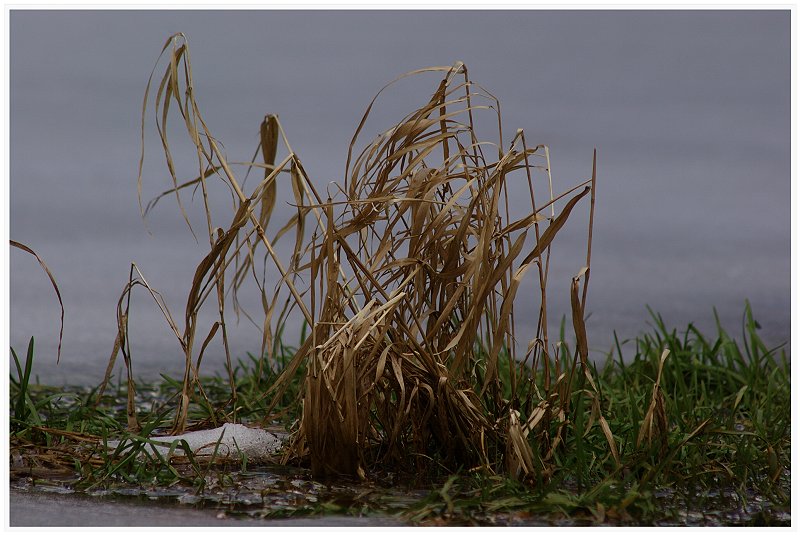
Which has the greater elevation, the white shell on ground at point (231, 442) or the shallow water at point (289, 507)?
the white shell on ground at point (231, 442)

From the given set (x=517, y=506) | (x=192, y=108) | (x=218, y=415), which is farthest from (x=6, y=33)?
(x=517, y=506)

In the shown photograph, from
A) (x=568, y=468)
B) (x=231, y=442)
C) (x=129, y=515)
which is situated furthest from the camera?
(x=231, y=442)

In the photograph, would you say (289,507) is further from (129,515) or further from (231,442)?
(231,442)

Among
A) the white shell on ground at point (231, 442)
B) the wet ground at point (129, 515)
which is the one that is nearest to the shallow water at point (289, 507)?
the wet ground at point (129, 515)

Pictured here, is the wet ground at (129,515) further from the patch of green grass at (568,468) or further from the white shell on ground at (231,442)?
the white shell on ground at (231,442)

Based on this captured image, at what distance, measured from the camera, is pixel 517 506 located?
8.32 ft

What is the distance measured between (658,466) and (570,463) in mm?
241

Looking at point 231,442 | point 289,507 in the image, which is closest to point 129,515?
point 289,507

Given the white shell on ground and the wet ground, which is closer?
the wet ground

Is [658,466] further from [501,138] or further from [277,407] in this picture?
[277,407]

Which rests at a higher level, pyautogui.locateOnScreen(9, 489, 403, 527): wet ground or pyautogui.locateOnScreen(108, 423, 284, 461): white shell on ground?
pyautogui.locateOnScreen(108, 423, 284, 461): white shell on ground

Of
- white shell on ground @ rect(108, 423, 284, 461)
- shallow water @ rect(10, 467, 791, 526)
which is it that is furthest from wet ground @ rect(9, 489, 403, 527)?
white shell on ground @ rect(108, 423, 284, 461)

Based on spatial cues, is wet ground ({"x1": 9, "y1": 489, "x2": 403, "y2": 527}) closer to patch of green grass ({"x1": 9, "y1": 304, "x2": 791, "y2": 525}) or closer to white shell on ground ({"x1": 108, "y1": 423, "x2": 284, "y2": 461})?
patch of green grass ({"x1": 9, "y1": 304, "x2": 791, "y2": 525})

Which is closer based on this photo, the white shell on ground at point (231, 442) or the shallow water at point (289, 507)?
the shallow water at point (289, 507)
